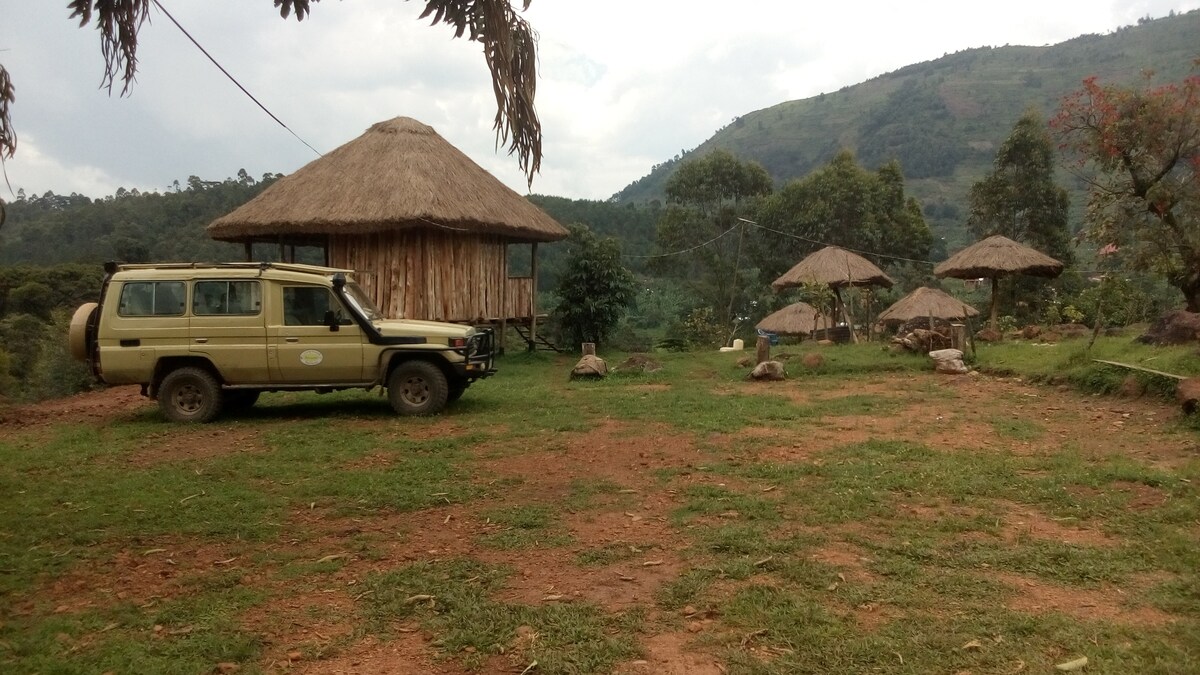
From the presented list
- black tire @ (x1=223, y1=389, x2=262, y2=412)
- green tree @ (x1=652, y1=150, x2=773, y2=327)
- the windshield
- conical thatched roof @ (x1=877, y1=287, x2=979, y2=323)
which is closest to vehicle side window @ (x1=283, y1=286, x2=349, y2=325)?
the windshield

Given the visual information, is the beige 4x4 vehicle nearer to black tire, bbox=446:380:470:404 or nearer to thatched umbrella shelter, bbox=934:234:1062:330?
black tire, bbox=446:380:470:404

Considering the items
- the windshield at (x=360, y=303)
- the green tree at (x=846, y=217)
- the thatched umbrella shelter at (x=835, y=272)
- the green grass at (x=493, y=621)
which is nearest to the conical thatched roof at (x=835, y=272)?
the thatched umbrella shelter at (x=835, y=272)

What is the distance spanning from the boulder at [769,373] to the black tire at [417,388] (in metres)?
5.86

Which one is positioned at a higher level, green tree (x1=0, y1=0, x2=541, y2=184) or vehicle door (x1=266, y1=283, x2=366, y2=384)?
green tree (x1=0, y1=0, x2=541, y2=184)

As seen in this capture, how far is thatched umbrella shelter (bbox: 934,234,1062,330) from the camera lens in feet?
63.1

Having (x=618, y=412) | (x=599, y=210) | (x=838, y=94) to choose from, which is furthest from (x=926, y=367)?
(x=838, y=94)

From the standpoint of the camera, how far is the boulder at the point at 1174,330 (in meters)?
11.7

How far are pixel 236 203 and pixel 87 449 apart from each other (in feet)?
94.4

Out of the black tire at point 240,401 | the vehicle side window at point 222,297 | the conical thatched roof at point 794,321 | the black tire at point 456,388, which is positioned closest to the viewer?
the vehicle side window at point 222,297

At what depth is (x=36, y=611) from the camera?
4.05 m

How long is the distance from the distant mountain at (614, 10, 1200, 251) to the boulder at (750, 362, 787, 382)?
42.6 meters

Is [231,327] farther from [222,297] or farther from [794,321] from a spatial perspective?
[794,321]

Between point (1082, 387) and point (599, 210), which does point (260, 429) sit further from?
point (599, 210)

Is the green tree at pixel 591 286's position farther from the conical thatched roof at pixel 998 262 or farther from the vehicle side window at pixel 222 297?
the vehicle side window at pixel 222 297
